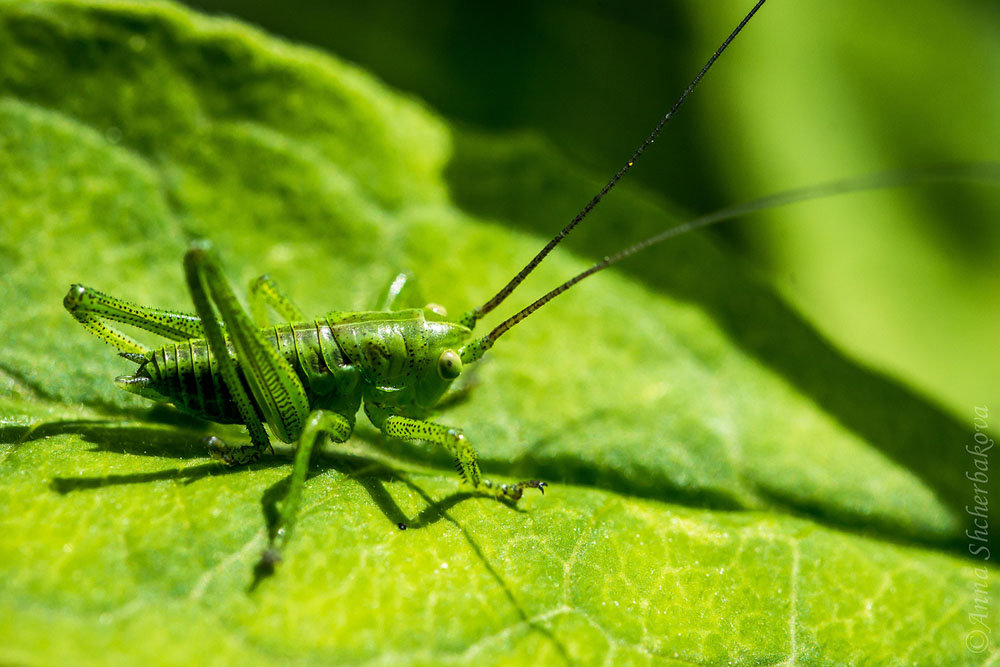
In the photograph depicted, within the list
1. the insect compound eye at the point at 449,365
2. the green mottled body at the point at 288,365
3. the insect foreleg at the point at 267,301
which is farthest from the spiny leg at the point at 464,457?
the insect foreleg at the point at 267,301

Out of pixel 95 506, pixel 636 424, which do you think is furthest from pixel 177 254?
pixel 636 424

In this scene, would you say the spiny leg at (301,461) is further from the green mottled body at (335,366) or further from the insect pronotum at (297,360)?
the green mottled body at (335,366)

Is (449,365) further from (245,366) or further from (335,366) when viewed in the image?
(245,366)

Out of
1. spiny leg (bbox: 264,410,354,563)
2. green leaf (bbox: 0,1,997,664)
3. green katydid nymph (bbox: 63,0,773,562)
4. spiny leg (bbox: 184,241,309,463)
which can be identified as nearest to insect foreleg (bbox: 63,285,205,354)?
green katydid nymph (bbox: 63,0,773,562)

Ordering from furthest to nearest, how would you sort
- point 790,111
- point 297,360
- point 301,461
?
point 790,111 → point 297,360 → point 301,461

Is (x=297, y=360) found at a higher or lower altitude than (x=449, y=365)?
lower

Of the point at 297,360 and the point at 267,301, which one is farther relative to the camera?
the point at 267,301

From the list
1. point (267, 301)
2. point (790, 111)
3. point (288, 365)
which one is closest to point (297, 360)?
point (288, 365)

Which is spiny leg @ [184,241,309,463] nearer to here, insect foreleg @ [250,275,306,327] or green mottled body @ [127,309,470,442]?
green mottled body @ [127,309,470,442]

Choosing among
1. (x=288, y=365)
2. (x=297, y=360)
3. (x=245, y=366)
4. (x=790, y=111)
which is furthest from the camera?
(x=790, y=111)
